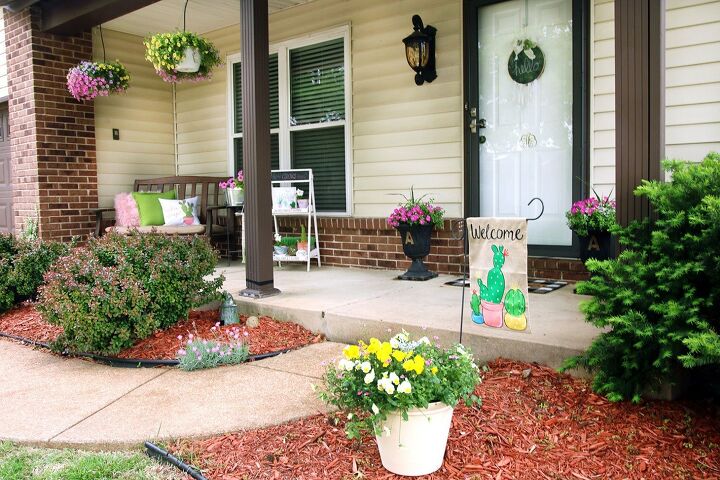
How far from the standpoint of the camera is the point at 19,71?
6.71 metres

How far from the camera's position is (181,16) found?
663 centimetres

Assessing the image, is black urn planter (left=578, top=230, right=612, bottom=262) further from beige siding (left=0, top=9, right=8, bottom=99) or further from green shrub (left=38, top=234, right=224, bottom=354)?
beige siding (left=0, top=9, right=8, bottom=99)

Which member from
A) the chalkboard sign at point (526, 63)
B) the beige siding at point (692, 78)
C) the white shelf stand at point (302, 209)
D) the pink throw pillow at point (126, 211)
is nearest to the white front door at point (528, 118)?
the chalkboard sign at point (526, 63)

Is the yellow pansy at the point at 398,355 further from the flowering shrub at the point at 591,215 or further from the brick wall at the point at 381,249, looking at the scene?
the brick wall at the point at 381,249

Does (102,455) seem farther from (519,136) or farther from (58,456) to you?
(519,136)

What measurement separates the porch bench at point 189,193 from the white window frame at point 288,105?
1.13 feet

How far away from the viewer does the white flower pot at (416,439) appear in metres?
2.10

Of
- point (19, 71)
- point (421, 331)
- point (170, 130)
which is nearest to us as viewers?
point (421, 331)

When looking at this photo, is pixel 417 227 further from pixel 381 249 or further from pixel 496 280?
pixel 496 280

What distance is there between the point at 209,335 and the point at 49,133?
4.02 meters

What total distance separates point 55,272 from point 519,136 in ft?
11.4

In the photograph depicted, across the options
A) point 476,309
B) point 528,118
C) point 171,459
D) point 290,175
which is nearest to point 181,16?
point 290,175

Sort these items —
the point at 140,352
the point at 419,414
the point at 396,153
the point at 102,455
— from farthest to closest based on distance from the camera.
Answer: the point at 396,153, the point at 140,352, the point at 102,455, the point at 419,414

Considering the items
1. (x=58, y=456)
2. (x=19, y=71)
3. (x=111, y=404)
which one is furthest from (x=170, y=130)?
(x=58, y=456)
